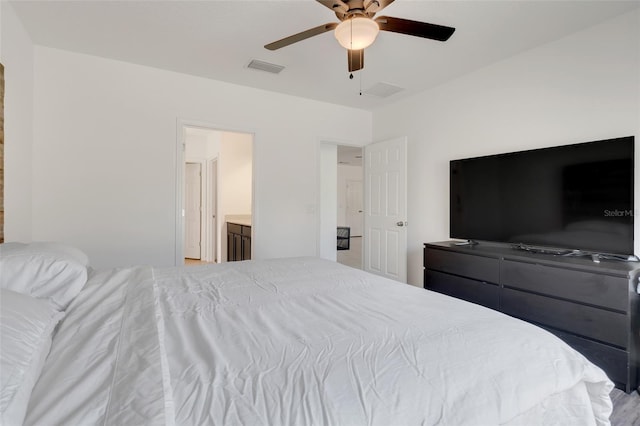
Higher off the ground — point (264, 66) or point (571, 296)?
point (264, 66)

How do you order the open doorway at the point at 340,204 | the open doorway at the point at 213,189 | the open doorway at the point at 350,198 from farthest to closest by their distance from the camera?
the open doorway at the point at 350,198 → the open doorway at the point at 213,189 → the open doorway at the point at 340,204

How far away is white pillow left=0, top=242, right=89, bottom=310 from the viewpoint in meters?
1.17

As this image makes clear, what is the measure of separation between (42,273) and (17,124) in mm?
2060

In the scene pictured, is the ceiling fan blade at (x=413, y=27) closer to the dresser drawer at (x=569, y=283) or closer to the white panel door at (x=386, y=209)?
the dresser drawer at (x=569, y=283)

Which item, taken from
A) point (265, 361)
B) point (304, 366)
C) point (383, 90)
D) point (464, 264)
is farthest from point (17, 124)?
point (464, 264)

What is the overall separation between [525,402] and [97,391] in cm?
113

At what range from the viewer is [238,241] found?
5230mm

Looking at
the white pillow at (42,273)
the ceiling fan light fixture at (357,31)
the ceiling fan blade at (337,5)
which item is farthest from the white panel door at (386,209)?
the white pillow at (42,273)

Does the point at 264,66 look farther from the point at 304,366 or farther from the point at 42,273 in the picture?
the point at 304,366

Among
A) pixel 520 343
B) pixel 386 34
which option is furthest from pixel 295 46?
pixel 520 343

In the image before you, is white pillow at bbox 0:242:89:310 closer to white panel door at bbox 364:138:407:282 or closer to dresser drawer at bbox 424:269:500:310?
dresser drawer at bbox 424:269:500:310

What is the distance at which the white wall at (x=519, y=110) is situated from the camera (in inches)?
96.2

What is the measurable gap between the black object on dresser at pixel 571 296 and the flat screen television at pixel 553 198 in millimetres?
178

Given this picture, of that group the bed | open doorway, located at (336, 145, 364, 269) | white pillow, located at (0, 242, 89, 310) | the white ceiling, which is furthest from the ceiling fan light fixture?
open doorway, located at (336, 145, 364, 269)
